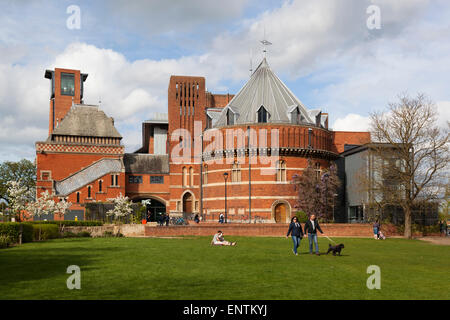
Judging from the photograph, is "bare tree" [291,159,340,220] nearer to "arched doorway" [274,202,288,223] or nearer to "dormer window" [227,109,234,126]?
"arched doorway" [274,202,288,223]

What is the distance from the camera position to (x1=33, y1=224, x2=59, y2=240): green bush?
33.4 m

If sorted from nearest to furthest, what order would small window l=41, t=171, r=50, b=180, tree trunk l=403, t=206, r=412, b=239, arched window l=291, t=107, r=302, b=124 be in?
tree trunk l=403, t=206, r=412, b=239, arched window l=291, t=107, r=302, b=124, small window l=41, t=171, r=50, b=180

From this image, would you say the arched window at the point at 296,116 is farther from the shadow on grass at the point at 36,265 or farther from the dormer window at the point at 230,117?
the shadow on grass at the point at 36,265

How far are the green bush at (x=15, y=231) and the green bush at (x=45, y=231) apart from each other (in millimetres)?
1869

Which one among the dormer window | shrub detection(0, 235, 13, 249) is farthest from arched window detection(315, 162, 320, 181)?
shrub detection(0, 235, 13, 249)

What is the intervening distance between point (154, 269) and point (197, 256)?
5102 millimetres

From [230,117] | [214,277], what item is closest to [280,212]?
[230,117]

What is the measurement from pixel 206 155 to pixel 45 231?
26967 mm

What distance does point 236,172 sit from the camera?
5553cm

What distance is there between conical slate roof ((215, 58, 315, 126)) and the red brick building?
0.12 meters

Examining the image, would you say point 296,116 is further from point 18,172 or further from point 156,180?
point 18,172
